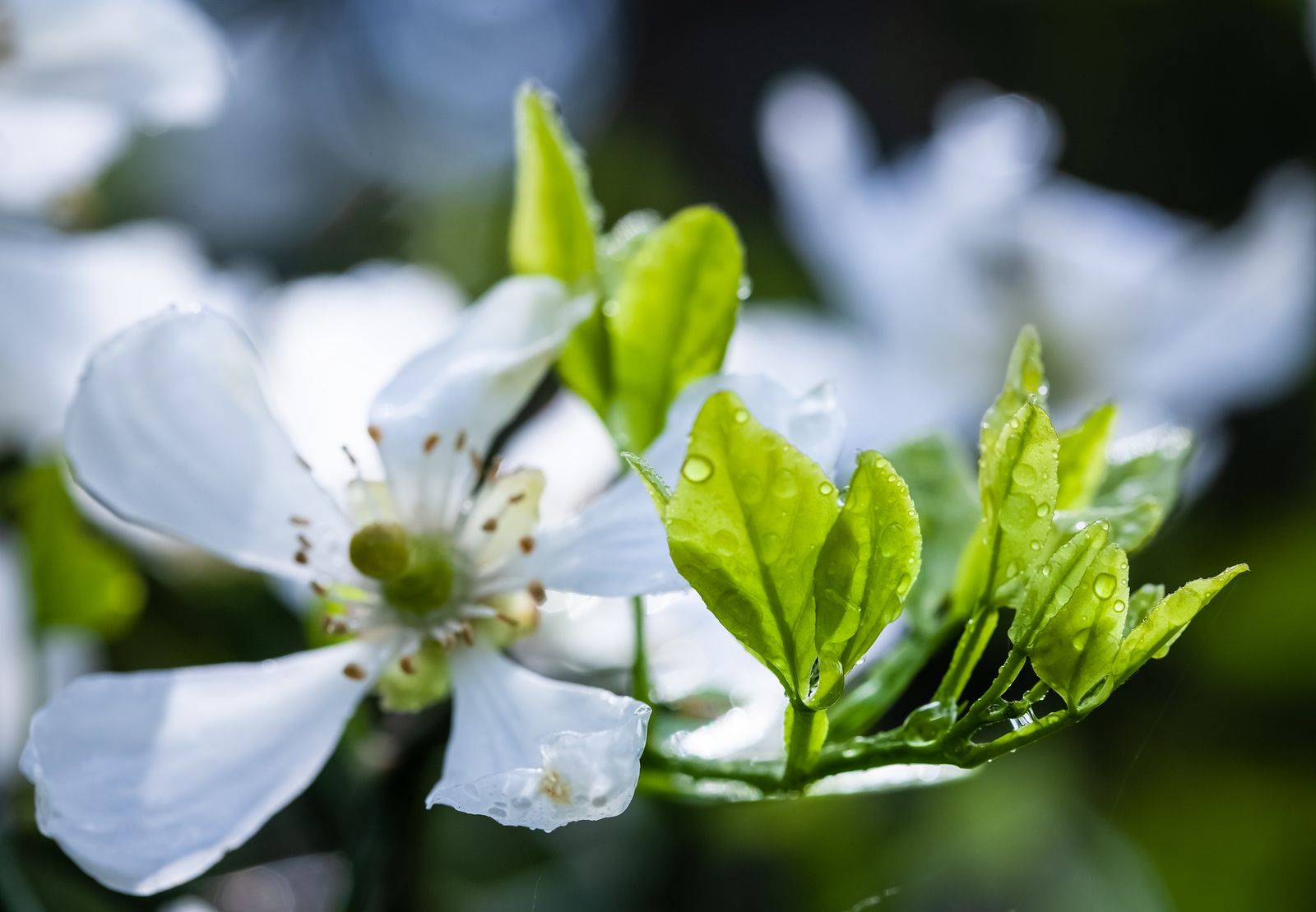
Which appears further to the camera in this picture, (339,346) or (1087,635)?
(339,346)

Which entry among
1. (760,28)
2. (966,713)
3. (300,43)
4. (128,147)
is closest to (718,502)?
(966,713)

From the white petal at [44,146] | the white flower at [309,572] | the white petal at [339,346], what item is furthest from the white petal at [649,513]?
the white petal at [44,146]

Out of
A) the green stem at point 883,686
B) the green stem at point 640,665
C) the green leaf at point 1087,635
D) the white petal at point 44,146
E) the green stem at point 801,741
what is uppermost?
the green leaf at point 1087,635

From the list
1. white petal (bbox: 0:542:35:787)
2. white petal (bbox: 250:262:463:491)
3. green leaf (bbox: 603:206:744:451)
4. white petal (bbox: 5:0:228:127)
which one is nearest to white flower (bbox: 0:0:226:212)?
white petal (bbox: 5:0:228:127)

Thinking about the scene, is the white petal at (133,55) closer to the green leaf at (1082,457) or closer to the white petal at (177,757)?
the white petal at (177,757)

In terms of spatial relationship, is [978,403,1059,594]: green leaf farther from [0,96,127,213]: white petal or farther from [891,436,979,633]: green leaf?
[0,96,127,213]: white petal

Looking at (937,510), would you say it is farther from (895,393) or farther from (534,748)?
(895,393)

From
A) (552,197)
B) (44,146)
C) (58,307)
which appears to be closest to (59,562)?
(58,307)
